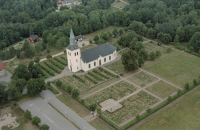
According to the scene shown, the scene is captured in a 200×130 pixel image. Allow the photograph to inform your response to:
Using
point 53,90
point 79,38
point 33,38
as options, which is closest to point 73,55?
point 53,90

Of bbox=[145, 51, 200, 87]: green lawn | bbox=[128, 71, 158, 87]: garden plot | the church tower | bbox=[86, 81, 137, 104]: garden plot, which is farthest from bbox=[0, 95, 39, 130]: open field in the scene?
bbox=[145, 51, 200, 87]: green lawn

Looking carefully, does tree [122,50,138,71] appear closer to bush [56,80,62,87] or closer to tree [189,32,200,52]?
bush [56,80,62,87]

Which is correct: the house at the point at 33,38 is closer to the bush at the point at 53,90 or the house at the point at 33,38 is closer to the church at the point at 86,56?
the church at the point at 86,56

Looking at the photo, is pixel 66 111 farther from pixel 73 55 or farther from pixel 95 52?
pixel 95 52

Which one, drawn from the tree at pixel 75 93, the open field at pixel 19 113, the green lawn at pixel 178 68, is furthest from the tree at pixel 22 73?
the green lawn at pixel 178 68

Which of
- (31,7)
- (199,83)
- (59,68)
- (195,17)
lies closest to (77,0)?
(31,7)
